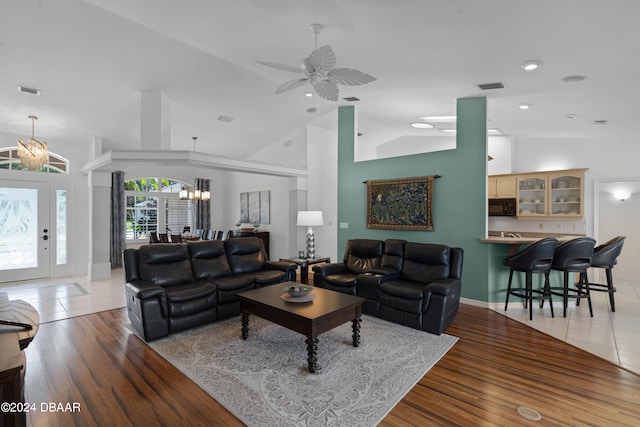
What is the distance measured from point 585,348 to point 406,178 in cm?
325

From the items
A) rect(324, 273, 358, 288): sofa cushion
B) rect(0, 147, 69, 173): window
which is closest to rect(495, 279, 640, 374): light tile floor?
rect(324, 273, 358, 288): sofa cushion

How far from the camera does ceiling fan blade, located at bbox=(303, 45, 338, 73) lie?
273 centimetres

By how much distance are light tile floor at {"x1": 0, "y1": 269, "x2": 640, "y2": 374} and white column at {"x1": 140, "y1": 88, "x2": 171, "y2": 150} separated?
2.53 m

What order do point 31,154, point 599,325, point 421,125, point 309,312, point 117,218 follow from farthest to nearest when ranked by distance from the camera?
point 117,218
point 421,125
point 31,154
point 599,325
point 309,312

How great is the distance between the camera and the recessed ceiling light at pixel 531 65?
11.1 ft

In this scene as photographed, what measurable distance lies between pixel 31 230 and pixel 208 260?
4.55 m

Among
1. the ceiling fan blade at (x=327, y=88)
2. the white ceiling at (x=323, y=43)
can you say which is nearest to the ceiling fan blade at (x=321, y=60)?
the ceiling fan blade at (x=327, y=88)

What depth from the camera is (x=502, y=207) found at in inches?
271

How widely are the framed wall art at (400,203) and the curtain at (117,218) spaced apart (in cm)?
619

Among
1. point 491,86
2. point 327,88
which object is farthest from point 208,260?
point 491,86

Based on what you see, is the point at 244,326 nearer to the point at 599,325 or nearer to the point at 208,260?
the point at 208,260

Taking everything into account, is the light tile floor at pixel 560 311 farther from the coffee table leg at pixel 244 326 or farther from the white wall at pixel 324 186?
the white wall at pixel 324 186

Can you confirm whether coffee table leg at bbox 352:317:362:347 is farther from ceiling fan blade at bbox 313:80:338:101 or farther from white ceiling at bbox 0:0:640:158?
white ceiling at bbox 0:0:640:158

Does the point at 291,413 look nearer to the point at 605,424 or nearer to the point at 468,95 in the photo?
the point at 605,424
